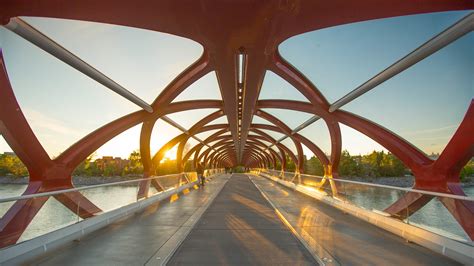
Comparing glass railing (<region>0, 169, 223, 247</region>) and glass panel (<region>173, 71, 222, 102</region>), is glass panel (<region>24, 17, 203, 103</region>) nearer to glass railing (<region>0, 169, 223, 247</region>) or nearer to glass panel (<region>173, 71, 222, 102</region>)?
glass panel (<region>173, 71, 222, 102</region>)

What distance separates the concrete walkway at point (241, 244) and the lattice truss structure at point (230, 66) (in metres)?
2.65

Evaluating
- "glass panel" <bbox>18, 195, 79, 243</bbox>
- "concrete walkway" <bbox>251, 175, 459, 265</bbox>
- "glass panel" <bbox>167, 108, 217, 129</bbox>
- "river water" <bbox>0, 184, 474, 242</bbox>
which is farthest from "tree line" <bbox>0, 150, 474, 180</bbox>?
"concrete walkway" <bbox>251, 175, 459, 265</bbox>

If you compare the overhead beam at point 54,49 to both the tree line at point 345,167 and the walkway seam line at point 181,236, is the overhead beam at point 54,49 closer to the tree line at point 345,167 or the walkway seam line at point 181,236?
the walkway seam line at point 181,236

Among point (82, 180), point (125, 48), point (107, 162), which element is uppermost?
point (125, 48)

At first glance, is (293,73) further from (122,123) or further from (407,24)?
(122,123)

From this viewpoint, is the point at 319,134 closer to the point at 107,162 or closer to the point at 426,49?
the point at 426,49

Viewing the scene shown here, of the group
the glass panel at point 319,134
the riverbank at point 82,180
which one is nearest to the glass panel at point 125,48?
the glass panel at point 319,134

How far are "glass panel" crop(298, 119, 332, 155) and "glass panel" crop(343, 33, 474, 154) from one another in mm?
5458

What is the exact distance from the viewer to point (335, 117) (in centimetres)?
1616

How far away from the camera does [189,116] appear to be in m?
21.6

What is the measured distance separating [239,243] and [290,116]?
53.5 ft

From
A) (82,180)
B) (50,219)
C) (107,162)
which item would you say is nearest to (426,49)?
(50,219)

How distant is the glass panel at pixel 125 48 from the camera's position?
321 inches

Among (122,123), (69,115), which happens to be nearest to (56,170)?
(69,115)
